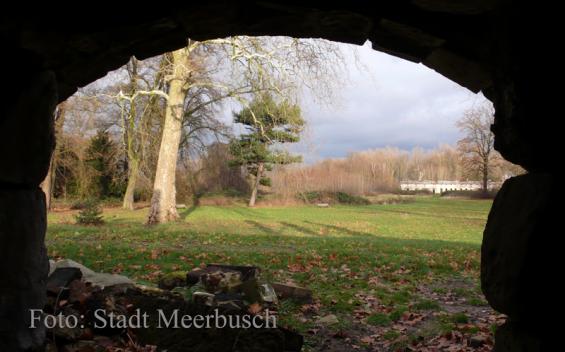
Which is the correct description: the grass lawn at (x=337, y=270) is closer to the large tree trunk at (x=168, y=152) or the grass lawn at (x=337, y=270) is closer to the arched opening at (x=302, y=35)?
the arched opening at (x=302, y=35)

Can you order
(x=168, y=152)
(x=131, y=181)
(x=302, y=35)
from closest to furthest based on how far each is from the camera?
(x=302, y=35) < (x=168, y=152) < (x=131, y=181)

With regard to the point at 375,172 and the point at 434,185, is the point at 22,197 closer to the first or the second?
the point at 375,172

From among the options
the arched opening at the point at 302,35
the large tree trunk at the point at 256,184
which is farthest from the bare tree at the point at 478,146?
the arched opening at the point at 302,35

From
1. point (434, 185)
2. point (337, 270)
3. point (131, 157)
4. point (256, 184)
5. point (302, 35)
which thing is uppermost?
point (131, 157)

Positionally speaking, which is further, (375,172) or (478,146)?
(375,172)

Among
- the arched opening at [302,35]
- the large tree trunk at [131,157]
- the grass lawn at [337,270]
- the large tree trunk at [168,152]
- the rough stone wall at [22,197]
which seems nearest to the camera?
the arched opening at [302,35]

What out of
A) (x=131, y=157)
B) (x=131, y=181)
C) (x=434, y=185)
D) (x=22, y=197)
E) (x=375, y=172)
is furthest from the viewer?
(x=434, y=185)

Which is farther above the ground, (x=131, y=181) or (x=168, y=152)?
(x=168, y=152)

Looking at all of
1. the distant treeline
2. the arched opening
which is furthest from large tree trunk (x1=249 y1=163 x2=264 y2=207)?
the arched opening

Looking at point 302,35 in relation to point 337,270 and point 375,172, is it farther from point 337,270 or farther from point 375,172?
point 375,172

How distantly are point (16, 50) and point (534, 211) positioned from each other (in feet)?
9.73

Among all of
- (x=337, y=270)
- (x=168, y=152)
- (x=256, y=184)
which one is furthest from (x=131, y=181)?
(x=337, y=270)

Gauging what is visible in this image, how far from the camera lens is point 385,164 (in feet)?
218

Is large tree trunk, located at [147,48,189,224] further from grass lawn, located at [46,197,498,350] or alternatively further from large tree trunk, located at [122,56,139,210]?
large tree trunk, located at [122,56,139,210]
